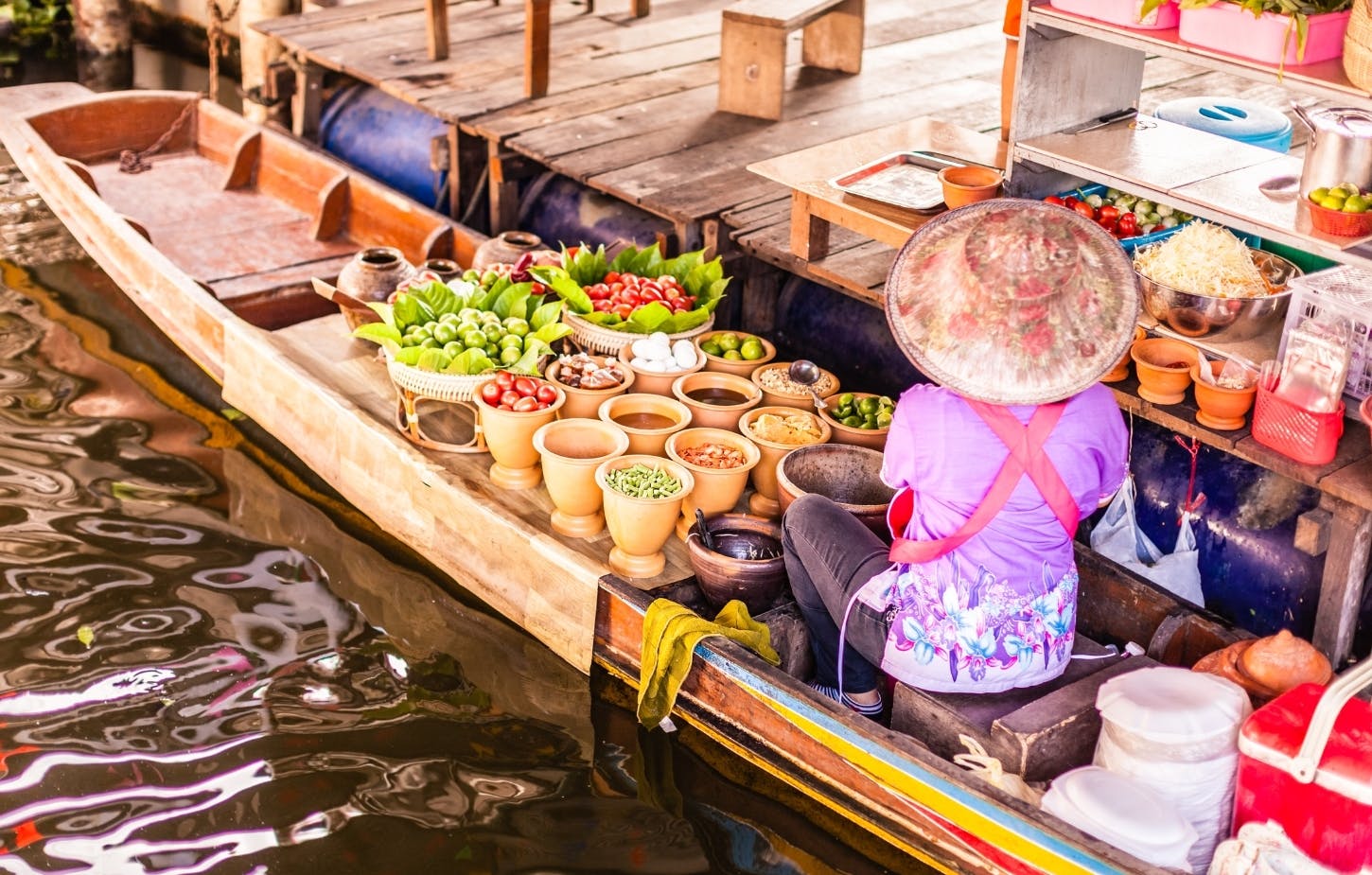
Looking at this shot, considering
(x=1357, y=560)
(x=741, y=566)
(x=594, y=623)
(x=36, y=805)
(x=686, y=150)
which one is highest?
(x=686, y=150)

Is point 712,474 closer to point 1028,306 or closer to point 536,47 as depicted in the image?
point 1028,306

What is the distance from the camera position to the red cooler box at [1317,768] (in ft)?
11.3

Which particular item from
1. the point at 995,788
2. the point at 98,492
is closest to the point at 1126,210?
the point at 995,788

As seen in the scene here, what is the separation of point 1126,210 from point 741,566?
1.74m

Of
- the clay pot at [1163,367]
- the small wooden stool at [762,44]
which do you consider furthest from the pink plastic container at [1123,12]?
the small wooden stool at [762,44]

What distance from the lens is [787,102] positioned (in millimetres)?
7227

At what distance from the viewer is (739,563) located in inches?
181

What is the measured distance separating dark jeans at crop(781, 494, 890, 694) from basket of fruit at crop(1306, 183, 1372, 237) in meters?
1.48

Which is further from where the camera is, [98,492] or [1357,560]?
[98,492]

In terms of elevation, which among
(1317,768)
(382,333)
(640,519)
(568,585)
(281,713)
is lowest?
(281,713)

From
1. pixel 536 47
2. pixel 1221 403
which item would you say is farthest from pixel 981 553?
pixel 536 47

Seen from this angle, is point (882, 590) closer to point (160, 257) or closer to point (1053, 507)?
point (1053, 507)

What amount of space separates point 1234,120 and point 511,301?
8.77 feet

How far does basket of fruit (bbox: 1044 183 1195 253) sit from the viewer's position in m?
4.73
